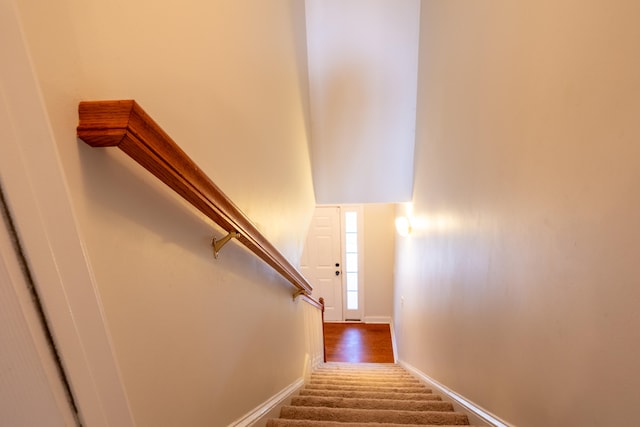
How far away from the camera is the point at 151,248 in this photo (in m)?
0.76

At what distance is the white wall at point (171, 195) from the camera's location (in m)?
0.56

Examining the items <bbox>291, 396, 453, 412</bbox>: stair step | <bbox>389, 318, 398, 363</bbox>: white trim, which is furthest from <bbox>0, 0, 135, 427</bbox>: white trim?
<bbox>389, 318, 398, 363</bbox>: white trim

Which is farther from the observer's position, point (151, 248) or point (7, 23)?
point (151, 248)

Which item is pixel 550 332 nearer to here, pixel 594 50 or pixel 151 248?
pixel 594 50

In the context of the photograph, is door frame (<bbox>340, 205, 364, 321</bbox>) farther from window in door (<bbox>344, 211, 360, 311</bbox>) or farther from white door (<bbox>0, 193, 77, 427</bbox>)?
white door (<bbox>0, 193, 77, 427</bbox>)

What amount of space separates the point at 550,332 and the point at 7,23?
1323mm

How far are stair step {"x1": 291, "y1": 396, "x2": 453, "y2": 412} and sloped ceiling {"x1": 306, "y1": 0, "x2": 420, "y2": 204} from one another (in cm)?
214

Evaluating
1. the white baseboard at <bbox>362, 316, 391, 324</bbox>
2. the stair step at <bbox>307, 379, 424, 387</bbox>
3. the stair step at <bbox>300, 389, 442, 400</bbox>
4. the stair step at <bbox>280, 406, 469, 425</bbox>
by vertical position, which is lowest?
the white baseboard at <bbox>362, 316, 391, 324</bbox>

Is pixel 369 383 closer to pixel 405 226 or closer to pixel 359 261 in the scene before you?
pixel 405 226

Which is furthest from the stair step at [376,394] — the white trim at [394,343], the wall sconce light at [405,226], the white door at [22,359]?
the white trim at [394,343]

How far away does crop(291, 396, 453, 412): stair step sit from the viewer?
1.85 meters

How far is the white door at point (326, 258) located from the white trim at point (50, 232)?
508 centimetres

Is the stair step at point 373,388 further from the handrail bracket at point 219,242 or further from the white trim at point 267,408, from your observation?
the handrail bracket at point 219,242

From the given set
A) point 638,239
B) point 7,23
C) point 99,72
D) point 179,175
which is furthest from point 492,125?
point 7,23
